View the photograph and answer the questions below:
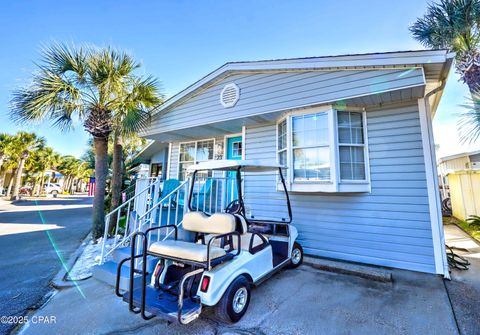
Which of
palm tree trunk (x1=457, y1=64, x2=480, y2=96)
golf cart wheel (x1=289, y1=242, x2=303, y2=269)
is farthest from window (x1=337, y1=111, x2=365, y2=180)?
palm tree trunk (x1=457, y1=64, x2=480, y2=96)

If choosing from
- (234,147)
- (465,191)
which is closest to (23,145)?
(234,147)

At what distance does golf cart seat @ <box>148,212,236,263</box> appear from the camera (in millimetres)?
2326

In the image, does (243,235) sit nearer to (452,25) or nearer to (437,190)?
(437,190)

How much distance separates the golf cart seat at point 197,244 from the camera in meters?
2.33

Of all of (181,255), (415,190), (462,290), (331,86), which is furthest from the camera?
(331,86)

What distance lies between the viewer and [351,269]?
12.8ft

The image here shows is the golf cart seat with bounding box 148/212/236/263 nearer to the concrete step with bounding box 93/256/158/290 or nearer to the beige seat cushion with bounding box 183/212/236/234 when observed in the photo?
the beige seat cushion with bounding box 183/212/236/234

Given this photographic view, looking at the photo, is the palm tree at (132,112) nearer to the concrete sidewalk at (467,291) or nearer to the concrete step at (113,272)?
the concrete step at (113,272)

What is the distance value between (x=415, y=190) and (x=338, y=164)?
1.42m

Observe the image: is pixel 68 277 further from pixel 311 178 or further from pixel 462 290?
pixel 462 290

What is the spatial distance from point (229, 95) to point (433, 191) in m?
4.76

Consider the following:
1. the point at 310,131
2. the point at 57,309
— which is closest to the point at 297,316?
the point at 57,309

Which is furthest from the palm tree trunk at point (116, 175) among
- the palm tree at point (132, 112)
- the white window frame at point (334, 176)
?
the white window frame at point (334, 176)

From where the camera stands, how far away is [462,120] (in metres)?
4.25
